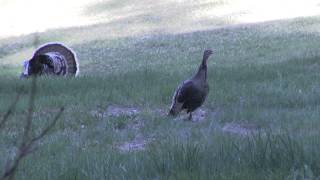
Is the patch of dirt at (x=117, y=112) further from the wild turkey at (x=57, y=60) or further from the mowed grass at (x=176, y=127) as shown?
the wild turkey at (x=57, y=60)

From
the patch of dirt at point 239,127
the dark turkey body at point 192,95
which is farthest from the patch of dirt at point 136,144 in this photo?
the dark turkey body at point 192,95

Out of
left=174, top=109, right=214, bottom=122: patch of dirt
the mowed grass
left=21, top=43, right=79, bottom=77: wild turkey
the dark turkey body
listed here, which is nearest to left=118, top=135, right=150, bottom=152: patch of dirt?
the mowed grass

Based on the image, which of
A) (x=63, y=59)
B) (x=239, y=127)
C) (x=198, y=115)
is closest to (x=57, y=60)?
(x=63, y=59)

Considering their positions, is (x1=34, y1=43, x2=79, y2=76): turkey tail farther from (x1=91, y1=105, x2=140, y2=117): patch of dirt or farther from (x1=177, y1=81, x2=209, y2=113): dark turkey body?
(x1=177, y1=81, x2=209, y2=113): dark turkey body

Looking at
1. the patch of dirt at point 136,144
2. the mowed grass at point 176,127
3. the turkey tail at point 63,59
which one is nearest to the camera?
the mowed grass at point 176,127

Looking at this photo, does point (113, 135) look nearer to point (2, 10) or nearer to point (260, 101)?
point (260, 101)

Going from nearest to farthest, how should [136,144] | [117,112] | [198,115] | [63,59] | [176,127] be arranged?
[136,144] < [176,127] < [198,115] < [117,112] < [63,59]

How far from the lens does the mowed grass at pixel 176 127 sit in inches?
212

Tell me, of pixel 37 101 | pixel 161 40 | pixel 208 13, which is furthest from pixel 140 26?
pixel 37 101

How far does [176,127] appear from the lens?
974cm

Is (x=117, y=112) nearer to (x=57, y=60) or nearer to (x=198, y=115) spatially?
(x=198, y=115)

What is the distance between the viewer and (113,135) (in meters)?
9.14

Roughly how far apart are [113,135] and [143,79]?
6.02m

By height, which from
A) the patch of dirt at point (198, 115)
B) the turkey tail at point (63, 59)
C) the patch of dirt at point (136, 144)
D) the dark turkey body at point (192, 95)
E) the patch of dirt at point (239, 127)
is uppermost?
the patch of dirt at point (136, 144)
